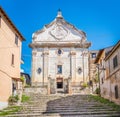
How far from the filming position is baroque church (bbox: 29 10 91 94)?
40.3 m

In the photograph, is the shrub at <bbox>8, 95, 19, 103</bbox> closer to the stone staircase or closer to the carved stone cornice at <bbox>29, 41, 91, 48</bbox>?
the stone staircase

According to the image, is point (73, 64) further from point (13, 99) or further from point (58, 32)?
point (13, 99)

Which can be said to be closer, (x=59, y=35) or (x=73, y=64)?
(x=73, y=64)

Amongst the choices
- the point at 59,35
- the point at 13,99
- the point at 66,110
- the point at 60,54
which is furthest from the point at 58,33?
the point at 66,110

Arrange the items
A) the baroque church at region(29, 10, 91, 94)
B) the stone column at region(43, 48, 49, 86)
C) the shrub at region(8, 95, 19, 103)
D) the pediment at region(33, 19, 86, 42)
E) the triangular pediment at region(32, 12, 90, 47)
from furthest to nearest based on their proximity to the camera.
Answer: the pediment at region(33, 19, 86, 42) < the triangular pediment at region(32, 12, 90, 47) < the baroque church at region(29, 10, 91, 94) < the stone column at region(43, 48, 49, 86) < the shrub at region(8, 95, 19, 103)

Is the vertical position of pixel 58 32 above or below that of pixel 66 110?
above

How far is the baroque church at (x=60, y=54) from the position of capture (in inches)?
1586

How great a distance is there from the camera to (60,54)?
4156cm

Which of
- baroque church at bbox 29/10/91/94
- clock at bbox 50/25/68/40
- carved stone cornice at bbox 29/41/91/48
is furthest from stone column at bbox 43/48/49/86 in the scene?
clock at bbox 50/25/68/40

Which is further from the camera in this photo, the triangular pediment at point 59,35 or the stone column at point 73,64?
the triangular pediment at point 59,35

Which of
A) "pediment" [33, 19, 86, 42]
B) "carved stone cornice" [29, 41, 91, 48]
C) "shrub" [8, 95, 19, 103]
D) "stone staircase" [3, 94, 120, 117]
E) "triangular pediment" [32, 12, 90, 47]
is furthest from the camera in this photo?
"pediment" [33, 19, 86, 42]

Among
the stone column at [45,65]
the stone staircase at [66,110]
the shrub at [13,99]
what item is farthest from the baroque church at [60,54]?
the stone staircase at [66,110]

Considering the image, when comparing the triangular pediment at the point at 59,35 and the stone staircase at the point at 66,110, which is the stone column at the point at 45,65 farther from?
the stone staircase at the point at 66,110

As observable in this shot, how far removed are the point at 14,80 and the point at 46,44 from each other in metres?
18.9
